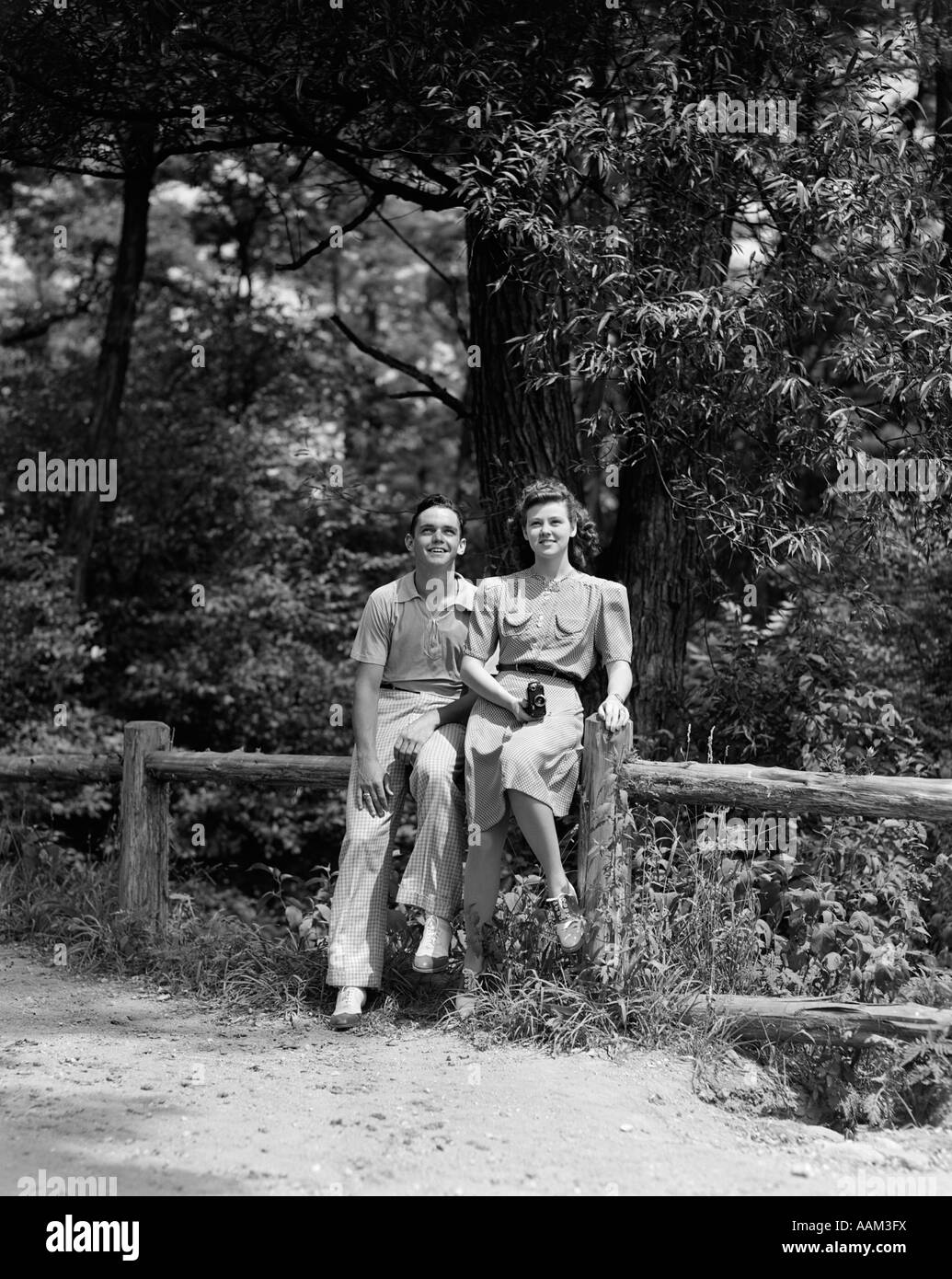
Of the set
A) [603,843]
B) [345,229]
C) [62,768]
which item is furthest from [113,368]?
[603,843]

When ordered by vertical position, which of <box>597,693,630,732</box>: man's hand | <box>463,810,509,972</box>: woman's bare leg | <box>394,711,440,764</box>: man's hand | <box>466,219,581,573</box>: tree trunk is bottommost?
<box>463,810,509,972</box>: woman's bare leg

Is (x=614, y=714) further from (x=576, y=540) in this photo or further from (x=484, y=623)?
(x=576, y=540)

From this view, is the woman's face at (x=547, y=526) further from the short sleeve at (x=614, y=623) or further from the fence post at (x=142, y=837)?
the fence post at (x=142, y=837)

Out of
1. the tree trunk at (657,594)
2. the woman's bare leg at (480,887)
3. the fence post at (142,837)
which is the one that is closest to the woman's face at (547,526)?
the woman's bare leg at (480,887)

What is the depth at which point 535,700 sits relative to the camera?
557 cm

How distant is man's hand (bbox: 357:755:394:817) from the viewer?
581cm

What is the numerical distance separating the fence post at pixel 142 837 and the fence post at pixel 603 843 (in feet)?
8.40

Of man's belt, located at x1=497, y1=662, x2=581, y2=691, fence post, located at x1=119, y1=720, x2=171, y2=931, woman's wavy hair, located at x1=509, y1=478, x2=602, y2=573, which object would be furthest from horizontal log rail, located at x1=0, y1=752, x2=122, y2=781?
man's belt, located at x1=497, y1=662, x2=581, y2=691

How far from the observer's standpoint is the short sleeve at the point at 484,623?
580 centimetres

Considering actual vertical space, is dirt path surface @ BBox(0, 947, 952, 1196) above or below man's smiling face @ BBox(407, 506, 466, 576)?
below

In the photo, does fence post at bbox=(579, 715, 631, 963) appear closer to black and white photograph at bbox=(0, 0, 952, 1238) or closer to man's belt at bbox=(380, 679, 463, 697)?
black and white photograph at bbox=(0, 0, 952, 1238)

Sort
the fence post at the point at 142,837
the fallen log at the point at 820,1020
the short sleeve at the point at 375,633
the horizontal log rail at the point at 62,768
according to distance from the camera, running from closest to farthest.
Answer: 1. the fallen log at the point at 820,1020
2. the short sleeve at the point at 375,633
3. the fence post at the point at 142,837
4. the horizontal log rail at the point at 62,768
